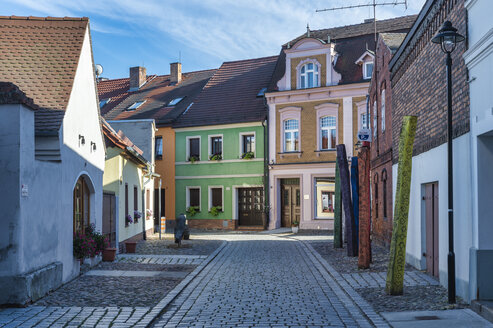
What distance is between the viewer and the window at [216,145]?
34.8 m

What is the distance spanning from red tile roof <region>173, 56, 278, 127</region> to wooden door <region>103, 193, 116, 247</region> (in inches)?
626

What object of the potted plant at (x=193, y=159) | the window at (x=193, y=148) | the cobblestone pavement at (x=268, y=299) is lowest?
→ the cobblestone pavement at (x=268, y=299)

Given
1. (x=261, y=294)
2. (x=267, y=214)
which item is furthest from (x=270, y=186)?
(x=261, y=294)

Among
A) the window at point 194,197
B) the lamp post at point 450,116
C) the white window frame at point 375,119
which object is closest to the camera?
the lamp post at point 450,116

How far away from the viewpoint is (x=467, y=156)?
911 centimetres

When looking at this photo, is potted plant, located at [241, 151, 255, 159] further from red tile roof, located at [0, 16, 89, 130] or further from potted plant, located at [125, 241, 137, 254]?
red tile roof, located at [0, 16, 89, 130]

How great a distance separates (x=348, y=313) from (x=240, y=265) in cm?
677

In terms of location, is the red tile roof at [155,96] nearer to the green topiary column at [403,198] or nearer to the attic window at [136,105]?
the attic window at [136,105]

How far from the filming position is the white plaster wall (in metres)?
9.14

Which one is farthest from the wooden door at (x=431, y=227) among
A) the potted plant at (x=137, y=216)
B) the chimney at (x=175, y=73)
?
the chimney at (x=175, y=73)

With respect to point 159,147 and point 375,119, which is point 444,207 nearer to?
point 375,119

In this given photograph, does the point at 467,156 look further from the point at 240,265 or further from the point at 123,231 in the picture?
the point at 123,231

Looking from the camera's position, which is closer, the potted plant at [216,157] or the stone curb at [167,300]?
the stone curb at [167,300]

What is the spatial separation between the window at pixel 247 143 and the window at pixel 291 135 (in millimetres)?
2170
